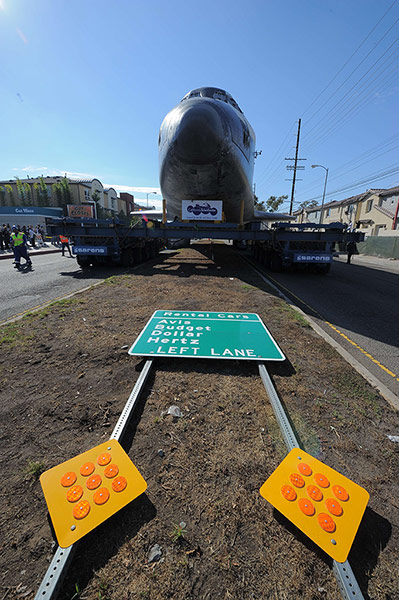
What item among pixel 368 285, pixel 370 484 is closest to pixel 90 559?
pixel 370 484

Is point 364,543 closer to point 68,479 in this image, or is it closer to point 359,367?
point 68,479

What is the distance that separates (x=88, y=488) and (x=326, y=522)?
1.60m

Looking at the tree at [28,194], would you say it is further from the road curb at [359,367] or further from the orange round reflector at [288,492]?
the orange round reflector at [288,492]

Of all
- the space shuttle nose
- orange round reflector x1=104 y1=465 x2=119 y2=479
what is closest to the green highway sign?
orange round reflector x1=104 y1=465 x2=119 y2=479

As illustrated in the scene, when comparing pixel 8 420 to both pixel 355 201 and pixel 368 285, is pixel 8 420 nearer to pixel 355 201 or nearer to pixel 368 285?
pixel 368 285

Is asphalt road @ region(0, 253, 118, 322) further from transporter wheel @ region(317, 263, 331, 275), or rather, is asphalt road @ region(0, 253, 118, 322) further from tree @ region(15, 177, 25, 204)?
tree @ region(15, 177, 25, 204)

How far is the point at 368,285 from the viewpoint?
10203 millimetres

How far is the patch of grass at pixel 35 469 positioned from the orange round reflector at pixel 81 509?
0.50 meters

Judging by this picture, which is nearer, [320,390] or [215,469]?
[215,469]

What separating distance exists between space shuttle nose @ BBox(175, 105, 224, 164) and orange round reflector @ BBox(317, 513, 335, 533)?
27.2 ft

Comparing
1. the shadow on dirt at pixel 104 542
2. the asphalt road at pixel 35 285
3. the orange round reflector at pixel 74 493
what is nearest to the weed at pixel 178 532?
the shadow on dirt at pixel 104 542

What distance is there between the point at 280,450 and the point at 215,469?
602 millimetres

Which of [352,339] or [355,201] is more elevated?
[355,201]

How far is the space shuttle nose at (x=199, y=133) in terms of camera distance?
288 inches
